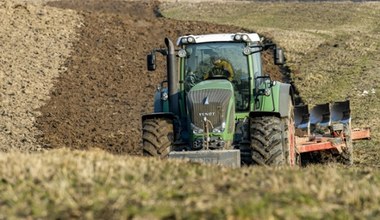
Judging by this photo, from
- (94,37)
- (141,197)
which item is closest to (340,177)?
(141,197)

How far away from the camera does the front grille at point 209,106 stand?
12.5 metres

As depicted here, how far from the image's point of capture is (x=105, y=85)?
2589cm

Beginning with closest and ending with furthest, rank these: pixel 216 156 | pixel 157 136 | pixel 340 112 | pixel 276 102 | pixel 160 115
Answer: pixel 216 156 → pixel 157 136 → pixel 160 115 → pixel 276 102 → pixel 340 112

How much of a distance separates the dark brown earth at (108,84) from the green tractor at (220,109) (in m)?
4.15

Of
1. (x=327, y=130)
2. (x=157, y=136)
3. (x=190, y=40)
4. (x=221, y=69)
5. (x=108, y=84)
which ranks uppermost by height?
(x=190, y=40)

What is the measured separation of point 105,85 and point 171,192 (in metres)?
19.3

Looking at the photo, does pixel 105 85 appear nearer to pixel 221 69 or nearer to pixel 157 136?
pixel 221 69

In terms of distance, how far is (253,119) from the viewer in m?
12.3

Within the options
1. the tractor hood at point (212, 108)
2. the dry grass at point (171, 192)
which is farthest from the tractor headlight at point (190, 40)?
the dry grass at point (171, 192)

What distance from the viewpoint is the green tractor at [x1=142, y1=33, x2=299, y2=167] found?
478 inches

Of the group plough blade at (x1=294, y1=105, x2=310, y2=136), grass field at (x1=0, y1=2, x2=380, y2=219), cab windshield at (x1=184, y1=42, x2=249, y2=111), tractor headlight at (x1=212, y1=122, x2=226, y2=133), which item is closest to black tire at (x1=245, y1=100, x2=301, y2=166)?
tractor headlight at (x1=212, y1=122, x2=226, y2=133)

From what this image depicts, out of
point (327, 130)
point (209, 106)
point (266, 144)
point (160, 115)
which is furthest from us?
point (327, 130)

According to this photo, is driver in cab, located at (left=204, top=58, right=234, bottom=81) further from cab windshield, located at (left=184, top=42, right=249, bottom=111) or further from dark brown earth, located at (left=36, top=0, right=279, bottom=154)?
dark brown earth, located at (left=36, top=0, right=279, bottom=154)

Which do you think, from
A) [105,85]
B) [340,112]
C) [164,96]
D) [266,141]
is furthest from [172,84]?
[105,85]
